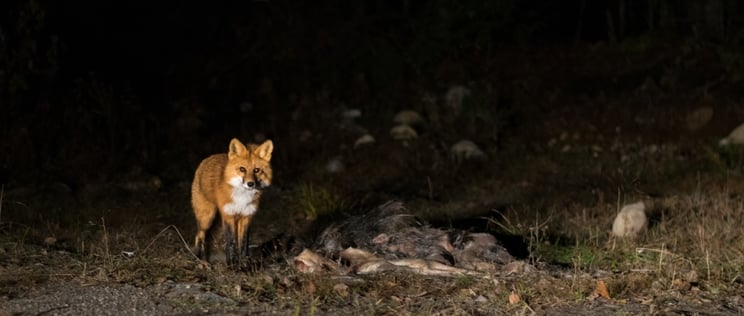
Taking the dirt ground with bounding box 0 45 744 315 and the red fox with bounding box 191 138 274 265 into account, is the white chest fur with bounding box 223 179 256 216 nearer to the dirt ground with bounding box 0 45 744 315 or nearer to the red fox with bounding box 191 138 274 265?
the red fox with bounding box 191 138 274 265

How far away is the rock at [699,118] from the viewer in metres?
13.0

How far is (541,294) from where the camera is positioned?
5957 millimetres

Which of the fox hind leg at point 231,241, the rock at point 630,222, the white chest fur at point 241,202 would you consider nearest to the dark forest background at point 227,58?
the fox hind leg at point 231,241

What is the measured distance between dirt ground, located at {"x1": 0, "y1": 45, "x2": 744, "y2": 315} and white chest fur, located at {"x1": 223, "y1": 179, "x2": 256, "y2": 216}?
1.29 ft

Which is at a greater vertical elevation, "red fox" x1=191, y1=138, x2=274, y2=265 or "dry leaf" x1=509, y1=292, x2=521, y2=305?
"red fox" x1=191, y1=138, x2=274, y2=265

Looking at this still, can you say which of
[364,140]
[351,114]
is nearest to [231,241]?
[364,140]

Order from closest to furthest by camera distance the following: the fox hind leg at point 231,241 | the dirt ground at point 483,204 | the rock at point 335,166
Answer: the dirt ground at point 483,204
the fox hind leg at point 231,241
the rock at point 335,166

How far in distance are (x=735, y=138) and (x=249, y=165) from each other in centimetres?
782

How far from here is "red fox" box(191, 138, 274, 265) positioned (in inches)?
256

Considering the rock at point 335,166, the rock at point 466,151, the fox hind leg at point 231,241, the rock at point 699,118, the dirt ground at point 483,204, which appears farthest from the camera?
the rock at point 699,118

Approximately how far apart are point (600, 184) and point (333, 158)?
3531 millimetres

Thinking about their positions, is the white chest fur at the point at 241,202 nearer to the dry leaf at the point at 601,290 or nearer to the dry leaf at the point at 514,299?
the dry leaf at the point at 514,299

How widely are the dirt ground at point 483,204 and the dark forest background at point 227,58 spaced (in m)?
0.45

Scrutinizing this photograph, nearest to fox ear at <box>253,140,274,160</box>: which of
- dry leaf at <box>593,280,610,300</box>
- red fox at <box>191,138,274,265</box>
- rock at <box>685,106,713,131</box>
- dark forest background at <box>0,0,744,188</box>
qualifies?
red fox at <box>191,138,274,265</box>
